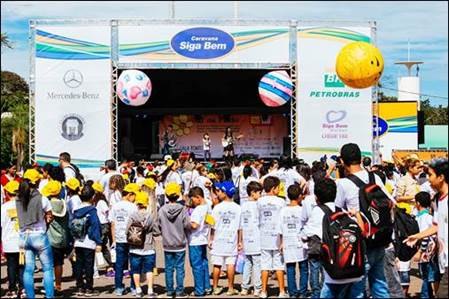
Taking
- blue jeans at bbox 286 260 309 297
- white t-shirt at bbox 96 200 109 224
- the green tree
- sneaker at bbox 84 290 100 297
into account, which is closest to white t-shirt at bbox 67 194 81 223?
white t-shirt at bbox 96 200 109 224

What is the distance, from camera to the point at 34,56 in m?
19.5

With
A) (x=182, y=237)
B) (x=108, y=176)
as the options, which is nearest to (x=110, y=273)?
(x=108, y=176)

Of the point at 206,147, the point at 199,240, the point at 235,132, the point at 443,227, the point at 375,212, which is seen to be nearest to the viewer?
the point at 443,227

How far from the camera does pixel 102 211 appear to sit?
10344 millimetres

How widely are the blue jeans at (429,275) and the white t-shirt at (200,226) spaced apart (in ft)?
8.76

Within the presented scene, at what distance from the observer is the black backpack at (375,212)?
6.82m

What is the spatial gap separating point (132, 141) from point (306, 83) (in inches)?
336

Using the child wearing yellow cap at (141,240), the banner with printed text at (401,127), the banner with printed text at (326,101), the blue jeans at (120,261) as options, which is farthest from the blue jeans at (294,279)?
the banner with printed text at (401,127)

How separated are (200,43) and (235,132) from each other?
332 inches

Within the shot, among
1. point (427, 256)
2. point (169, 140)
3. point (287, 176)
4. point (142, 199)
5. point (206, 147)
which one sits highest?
point (169, 140)

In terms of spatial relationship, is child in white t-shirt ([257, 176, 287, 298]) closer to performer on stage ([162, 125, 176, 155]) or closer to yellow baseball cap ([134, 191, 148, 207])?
yellow baseball cap ([134, 191, 148, 207])

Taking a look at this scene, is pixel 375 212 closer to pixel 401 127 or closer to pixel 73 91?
pixel 73 91

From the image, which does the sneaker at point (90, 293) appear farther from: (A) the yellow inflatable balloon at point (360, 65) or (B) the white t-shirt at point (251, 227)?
(A) the yellow inflatable balloon at point (360, 65)

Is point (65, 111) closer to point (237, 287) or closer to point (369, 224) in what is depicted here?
point (237, 287)
